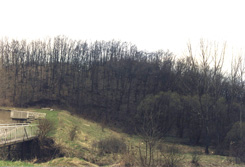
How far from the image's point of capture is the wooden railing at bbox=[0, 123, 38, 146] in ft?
47.8

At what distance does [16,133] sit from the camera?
1620 centimetres

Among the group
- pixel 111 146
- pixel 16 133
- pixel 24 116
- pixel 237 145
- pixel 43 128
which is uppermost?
pixel 24 116

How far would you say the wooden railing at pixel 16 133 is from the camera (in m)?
14.6

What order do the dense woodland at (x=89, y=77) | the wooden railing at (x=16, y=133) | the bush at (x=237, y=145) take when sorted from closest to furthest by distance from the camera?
the wooden railing at (x=16, y=133) → the bush at (x=237, y=145) → the dense woodland at (x=89, y=77)

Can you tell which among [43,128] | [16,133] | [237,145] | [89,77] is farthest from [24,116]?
[89,77]

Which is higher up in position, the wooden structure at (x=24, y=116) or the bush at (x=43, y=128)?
the wooden structure at (x=24, y=116)

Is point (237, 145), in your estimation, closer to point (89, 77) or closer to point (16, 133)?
point (16, 133)

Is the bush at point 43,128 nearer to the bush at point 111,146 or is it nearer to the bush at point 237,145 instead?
the bush at point 111,146

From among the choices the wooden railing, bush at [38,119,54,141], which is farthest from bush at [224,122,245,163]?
the wooden railing

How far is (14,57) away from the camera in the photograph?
167ft

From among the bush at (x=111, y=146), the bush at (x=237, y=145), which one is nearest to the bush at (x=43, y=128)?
the bush at (x=111, y=146)

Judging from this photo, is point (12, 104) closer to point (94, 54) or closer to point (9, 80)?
point (9, 80)

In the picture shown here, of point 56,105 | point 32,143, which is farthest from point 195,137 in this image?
point 56,105

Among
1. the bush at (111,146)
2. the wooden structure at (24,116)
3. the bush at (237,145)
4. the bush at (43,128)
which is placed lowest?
the bush at (111,146)
